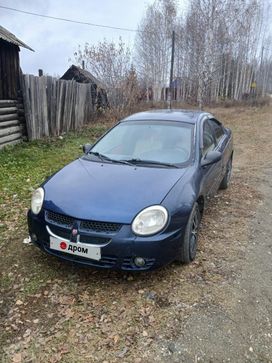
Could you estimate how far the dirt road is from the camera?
2525 mm

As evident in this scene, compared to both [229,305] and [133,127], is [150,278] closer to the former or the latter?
[229,305]

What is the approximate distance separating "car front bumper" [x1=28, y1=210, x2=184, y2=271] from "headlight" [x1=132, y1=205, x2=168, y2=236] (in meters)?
0.05

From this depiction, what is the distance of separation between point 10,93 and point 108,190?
7465 mm

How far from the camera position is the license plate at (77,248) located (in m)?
3.06

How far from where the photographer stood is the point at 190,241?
140 inches

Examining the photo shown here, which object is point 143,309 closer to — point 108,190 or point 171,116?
point 108,190

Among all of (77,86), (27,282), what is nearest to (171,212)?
(27,282)

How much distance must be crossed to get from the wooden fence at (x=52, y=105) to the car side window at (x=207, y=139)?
6.49m

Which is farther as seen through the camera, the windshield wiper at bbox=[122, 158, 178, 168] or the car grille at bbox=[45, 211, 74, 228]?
the windshield wiper at bbox=[122, 158, 178, 168]

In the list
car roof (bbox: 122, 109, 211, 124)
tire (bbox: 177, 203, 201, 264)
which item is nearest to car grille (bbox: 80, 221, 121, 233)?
tire (bbox: 177, 203, 201, 264)

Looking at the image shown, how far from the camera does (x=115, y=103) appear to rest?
1580 cm

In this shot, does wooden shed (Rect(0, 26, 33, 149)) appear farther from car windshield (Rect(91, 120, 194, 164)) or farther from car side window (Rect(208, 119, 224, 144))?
car side window (Rect(208, 119, 224, 144))

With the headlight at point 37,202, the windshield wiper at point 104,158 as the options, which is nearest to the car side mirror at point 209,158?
the windshield wiper at point 104,158

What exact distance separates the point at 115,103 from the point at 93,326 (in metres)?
13.9
